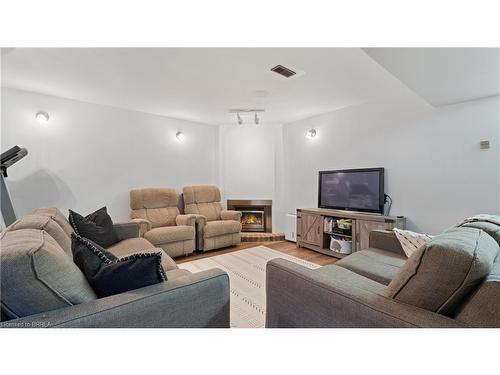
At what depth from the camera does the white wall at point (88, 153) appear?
2.98 meters

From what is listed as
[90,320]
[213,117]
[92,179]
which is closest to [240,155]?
[213,117]

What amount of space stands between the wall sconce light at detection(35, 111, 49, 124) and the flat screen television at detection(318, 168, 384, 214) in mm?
4190

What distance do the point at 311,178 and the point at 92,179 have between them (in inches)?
145

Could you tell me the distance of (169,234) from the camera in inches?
129

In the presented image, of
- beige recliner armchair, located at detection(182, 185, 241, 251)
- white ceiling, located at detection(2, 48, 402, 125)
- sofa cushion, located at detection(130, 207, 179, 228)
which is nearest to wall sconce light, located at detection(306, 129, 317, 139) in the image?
white ceiling, located at detection(2, 48, 402, 125)

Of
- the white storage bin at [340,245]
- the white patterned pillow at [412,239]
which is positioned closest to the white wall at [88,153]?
the white storage bin at [340,245]

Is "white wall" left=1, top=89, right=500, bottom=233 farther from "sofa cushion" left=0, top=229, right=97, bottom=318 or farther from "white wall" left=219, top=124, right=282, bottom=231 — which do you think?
"sofa cushion" left=0, top=229, right=97, bottom=318

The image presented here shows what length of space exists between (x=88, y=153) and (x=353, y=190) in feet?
13.5

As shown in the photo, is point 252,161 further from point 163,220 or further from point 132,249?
point 132,249

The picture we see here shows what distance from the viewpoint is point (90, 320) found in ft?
2.49

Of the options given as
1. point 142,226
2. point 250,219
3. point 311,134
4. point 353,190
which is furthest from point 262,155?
point 142,226

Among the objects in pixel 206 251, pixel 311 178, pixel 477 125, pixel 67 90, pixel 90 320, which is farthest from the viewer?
pixel 311 178
